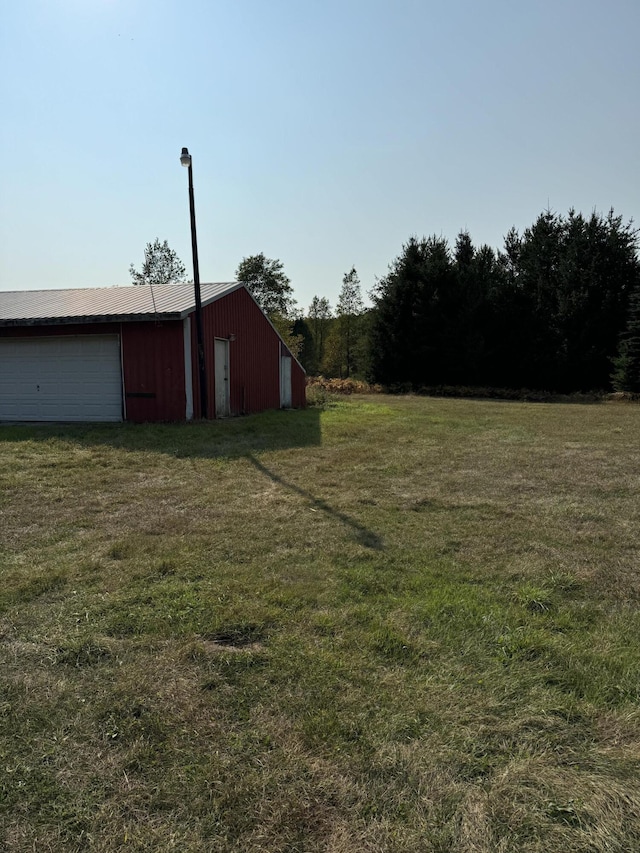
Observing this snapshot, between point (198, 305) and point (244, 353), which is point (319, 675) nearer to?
point (198, 305)

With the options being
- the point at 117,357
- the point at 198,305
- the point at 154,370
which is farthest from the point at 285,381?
the point at 117,357

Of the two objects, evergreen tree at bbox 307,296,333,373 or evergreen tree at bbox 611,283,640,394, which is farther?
evergreen tree at bbox 307,296,333,373

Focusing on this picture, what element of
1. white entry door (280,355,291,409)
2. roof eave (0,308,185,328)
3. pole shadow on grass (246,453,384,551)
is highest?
roof eave (0,308,185,328)

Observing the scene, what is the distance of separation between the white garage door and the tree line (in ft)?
66.2

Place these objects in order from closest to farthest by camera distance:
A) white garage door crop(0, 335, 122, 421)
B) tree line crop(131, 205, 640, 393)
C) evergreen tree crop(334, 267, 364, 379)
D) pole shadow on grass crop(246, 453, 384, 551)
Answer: pole shadow on grass crop(246, 453, 384, 551)
white garage door crop(0, 335, 122, 421)
tree line crop(131, 205, 640, 393)
evergreen tree crop(334, 267, 364, 379)

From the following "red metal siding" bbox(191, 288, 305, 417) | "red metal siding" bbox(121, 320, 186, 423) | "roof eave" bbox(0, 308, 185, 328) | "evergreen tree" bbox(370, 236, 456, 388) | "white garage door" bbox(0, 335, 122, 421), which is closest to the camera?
"roof eave" bbox(0, 308, 185, 328)

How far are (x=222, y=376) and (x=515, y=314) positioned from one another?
69.7ft

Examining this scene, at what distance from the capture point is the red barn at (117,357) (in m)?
12.0

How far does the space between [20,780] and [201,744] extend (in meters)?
0.62

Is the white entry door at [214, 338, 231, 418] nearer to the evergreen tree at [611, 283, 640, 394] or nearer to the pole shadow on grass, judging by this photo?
the pole shadow on grass

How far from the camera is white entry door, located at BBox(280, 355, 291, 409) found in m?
16.9

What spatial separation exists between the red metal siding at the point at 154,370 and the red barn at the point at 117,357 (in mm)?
23

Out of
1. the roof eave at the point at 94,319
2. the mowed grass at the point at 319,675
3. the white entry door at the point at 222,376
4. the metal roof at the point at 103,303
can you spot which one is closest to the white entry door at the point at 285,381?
the white entry door at the point at 222,376

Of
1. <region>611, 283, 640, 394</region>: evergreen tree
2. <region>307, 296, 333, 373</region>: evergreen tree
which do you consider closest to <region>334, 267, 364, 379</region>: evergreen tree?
<region>307, 296, 333, 373</region>: evergreen tree
